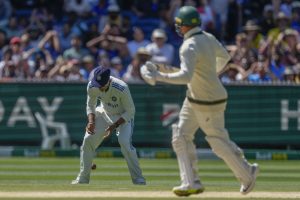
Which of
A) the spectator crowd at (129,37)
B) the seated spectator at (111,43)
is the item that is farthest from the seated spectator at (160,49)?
the seated spectator at (111,43)

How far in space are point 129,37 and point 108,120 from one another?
922 centimetres

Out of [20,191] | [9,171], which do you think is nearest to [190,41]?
[20,191]

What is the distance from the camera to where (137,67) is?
22.2 metres

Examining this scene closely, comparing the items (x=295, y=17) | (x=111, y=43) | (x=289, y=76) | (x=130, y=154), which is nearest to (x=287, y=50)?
(x=289, y=76)

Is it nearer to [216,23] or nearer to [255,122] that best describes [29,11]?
[216,23]

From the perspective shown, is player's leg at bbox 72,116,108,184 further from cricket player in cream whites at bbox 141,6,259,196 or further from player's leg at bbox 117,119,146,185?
cricket player in cream whites at bbox 141,6,259,196

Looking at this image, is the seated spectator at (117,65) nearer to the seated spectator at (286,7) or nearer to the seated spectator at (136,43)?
the seated spectator at (136,43)

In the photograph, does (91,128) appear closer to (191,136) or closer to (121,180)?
(121,180)

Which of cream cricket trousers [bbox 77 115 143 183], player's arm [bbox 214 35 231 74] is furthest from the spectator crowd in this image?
player's arm [bbox 214 35 231 74]

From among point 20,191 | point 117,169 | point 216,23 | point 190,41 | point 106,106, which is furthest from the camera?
point 216,23

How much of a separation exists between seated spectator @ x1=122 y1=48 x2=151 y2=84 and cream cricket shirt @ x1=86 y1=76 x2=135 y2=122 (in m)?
5.98

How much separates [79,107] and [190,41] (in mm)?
10077

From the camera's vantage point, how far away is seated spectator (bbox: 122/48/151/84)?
859 inches

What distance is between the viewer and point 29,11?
2655 centimetres
